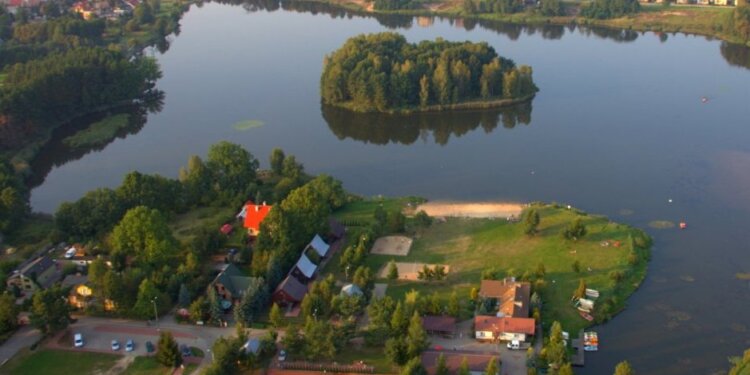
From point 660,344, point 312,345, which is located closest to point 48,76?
point 312,345

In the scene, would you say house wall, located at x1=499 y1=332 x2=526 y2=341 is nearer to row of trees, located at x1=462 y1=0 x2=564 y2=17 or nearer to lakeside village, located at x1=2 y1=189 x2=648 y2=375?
lakeside village, located at x1=2 y1=189 x2=648 y2=375

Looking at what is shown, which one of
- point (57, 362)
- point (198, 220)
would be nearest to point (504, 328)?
point (57, 362)

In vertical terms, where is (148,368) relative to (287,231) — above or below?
below

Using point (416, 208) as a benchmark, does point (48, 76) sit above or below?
above

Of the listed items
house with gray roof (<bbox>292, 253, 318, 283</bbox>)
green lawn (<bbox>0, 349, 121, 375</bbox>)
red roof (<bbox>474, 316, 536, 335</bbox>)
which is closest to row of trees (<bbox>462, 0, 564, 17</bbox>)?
house with gray roof (<bbox>292, 253, 318, 283</bbox>)

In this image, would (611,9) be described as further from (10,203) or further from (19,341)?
(19,341)

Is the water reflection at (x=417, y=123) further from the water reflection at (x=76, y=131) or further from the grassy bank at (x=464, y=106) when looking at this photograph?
the water reflection at (x=76, y=131)

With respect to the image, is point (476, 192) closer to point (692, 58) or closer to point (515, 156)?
point (515, 156)
